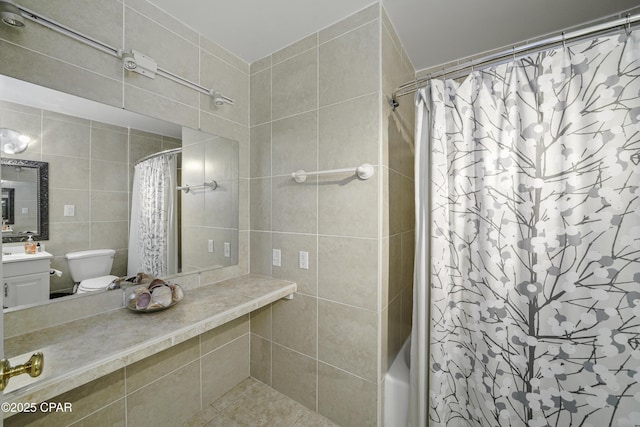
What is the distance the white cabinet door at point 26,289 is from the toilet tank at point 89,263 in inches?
3.5

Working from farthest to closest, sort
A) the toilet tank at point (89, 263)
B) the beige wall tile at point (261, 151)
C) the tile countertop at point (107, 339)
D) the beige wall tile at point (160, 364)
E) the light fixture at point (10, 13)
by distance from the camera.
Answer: the beige wall tile at point (261, 151) < the beige wall tile at point (160, 364) < the toilet tank at point (89, 263) < the light fixture at point (10, 13) < the tile countertop at point (107, 339)

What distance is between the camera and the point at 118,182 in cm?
126

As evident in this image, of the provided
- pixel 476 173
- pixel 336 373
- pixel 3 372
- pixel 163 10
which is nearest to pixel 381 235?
pixel 476 173

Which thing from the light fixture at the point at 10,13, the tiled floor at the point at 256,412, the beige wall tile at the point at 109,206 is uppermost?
the light fixture at the point at 10,13

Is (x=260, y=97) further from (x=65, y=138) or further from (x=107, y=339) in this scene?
(x=107, y=339)

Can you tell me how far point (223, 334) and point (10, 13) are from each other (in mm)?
1788

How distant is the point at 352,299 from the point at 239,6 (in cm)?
170

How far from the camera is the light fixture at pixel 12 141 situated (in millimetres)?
992

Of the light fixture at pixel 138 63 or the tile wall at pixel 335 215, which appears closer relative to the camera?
the light fixture at pixel 138 63

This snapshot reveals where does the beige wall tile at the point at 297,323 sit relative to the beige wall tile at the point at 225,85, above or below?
below

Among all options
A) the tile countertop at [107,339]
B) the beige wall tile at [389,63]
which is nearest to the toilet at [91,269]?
the tile countertop at [107,339]

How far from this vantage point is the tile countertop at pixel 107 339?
77 centimetres

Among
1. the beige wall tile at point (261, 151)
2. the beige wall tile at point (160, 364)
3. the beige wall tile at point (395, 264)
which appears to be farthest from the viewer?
the beige wall tile at point (261, 151)

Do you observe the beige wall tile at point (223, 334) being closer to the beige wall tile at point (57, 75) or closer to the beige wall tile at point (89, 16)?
the beige wall tile at point (57, 75)
